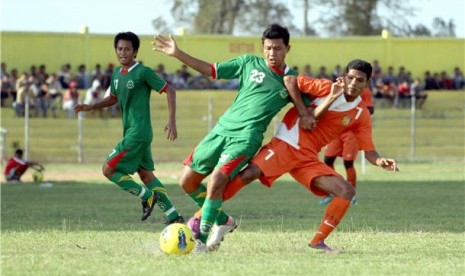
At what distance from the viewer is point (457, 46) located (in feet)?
147

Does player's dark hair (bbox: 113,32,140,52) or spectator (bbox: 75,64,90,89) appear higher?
player's dark hair (bbox: 113,32,140,52)

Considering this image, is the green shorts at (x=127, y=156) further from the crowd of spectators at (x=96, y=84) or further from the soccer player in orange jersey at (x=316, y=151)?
the crowd of spectators at (x=96, y=84)

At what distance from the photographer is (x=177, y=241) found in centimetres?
1041

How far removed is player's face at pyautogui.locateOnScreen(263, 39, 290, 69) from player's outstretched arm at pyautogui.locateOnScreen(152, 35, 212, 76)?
55cm

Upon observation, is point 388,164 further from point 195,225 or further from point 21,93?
point 21,93

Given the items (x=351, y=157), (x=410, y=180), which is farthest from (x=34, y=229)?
(x=410, y=180)

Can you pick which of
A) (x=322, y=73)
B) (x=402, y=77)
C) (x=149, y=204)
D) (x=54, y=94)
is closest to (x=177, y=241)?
(x=149, y=204)

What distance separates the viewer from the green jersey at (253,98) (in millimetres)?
10664

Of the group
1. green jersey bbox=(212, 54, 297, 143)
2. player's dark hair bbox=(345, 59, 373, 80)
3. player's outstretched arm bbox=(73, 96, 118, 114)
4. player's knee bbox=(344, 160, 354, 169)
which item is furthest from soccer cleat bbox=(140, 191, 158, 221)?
player's knee bbox=(344, 160, 354, 169)

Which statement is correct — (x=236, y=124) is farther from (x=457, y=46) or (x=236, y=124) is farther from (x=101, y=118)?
(x=457, y=46)

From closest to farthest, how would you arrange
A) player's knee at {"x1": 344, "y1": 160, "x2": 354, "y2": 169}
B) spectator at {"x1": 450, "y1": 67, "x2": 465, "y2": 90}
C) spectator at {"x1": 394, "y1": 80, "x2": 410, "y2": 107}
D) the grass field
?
the grass field
player's knee at {"x1": 344, "y1": 160, "x2": 354, "y2": 169}
spectator at {"x1": 394, "y1": 80, "x2": 410, "y2": 107}
spectator at {"x1": 450, "y1": 67, "x2": 465, "y2": 90}

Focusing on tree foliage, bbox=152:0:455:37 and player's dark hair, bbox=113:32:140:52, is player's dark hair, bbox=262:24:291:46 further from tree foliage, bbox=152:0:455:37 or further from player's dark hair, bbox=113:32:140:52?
tree foliage, bbox=152:0:455:37

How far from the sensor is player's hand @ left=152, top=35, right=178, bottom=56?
10.6 metres

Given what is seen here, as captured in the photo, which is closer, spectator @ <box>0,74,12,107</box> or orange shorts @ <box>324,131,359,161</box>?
orange shorts @ <box>324,131,359,161</box>
